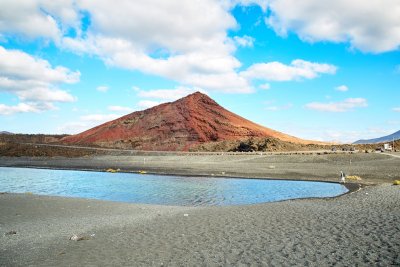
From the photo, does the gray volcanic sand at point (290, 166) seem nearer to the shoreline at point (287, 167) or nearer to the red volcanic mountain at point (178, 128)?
the shoreline at point (287, 167)

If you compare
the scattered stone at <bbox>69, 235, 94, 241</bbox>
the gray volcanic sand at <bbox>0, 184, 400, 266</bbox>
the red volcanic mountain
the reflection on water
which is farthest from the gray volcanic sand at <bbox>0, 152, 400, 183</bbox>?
the scattered stone at <bbox>69, 235, 94, 241</bbox>

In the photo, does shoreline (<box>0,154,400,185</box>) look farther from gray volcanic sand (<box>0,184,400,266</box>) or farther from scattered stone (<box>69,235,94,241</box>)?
scattered stone (<box>69,235,94,241</box>)

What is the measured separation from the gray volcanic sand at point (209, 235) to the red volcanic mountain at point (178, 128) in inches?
2394

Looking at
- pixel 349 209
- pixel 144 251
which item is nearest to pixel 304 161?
pixel 349 209

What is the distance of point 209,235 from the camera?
10.3 meters

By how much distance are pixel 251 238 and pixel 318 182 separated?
68.2 feet

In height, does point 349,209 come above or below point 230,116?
below

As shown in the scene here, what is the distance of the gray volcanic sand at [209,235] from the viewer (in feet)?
26.0

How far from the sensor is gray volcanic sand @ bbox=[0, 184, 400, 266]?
7.94 m

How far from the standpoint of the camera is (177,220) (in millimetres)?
12844

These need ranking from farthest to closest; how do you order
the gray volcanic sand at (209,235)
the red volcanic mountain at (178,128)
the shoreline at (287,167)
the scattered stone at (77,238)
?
the red volcanic mountain at (178,128) < the shoreline at (287,167) < the scattered stone at (77,238) < the gray volcanic sand at (209,235)

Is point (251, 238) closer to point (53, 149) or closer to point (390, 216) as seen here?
point (390, 216)

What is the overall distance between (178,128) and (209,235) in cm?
7170

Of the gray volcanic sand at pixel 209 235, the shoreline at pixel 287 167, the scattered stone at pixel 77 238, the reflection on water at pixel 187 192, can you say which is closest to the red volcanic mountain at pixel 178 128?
the shoreline at pixel 287 167
